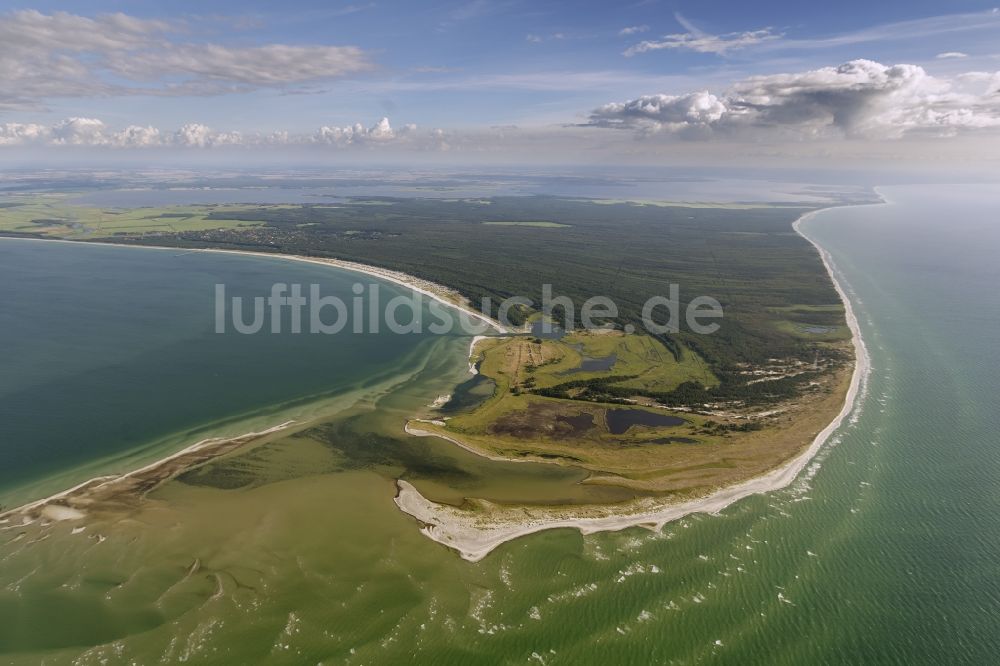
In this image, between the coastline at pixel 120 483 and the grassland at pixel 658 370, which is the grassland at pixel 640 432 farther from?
the coastline at pixel 120 483

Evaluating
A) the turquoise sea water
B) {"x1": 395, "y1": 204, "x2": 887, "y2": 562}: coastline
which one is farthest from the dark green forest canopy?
{"x1": 395, "y1": 204, "x2": 887, "y2": 562}: coastline

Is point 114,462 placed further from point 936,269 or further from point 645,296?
point 936,269

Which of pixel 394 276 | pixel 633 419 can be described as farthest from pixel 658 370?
pixel 394 276

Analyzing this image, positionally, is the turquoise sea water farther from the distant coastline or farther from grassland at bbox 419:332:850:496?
grassland at bbox 419:332:850:496

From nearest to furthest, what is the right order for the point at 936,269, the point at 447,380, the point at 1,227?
1. the point at 447,380
2. the point at 936,269
3. the point at 1,227

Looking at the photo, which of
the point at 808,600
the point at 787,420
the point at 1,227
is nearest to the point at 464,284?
the point at 787,420

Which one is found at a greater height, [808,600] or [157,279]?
[157,279]
